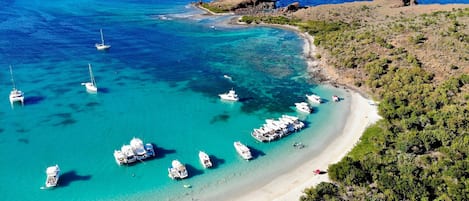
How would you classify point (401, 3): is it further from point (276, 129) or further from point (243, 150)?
point (243, 150)

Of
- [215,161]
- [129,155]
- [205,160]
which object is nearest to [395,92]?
[215,161]

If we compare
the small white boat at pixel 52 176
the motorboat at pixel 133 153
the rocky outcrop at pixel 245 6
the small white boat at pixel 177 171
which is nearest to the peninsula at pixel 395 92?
the small white boat at pixel 177 171

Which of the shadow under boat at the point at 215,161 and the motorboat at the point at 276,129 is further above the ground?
the motorboat at the point at 276,129

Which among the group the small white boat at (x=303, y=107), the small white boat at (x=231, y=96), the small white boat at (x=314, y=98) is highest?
the small white boat at (x=231, y=96)

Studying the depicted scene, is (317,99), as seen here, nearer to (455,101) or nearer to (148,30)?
(455,101)

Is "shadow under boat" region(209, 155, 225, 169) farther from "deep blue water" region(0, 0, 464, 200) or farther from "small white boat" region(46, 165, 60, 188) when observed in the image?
"small white boat" region(46, 165, 60, 188)

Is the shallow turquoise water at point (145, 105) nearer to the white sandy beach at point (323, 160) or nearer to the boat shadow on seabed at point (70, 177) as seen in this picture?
the boat shadow on seabed at point (70, 177)

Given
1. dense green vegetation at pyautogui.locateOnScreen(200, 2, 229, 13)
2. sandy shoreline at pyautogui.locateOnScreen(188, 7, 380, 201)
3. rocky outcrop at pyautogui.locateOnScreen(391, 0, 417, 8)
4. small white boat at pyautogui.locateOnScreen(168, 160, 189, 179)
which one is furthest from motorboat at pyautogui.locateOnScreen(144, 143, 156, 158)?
rocky outcrop at pyautogui.locateOnScreen(391, 0, 417, 8)
